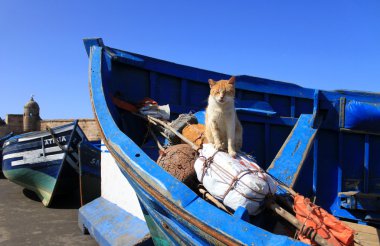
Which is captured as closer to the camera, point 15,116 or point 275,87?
point 275,87

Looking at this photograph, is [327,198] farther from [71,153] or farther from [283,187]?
[71,153]

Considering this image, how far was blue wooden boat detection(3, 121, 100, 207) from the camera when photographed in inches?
280

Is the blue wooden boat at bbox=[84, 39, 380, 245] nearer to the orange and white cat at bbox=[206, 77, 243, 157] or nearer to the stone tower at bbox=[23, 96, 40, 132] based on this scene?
the orange and white cat at bbox=[206, 77, 243, 157]

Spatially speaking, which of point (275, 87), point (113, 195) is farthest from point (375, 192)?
point (113, 195)

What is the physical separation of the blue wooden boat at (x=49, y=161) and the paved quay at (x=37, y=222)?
0.35m

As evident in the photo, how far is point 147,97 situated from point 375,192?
3434mm

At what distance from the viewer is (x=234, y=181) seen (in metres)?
2.11

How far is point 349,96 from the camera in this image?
4.53 meters

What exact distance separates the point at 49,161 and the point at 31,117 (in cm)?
1079

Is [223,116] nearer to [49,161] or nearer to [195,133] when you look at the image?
[195,133]

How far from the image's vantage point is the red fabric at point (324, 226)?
72.3 inches

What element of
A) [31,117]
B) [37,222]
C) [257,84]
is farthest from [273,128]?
[31,117]

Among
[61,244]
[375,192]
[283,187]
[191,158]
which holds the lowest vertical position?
[61,244]

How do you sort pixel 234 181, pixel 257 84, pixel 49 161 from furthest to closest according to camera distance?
pixel 49 161 → pixel 257 84 → pixel 234 181
